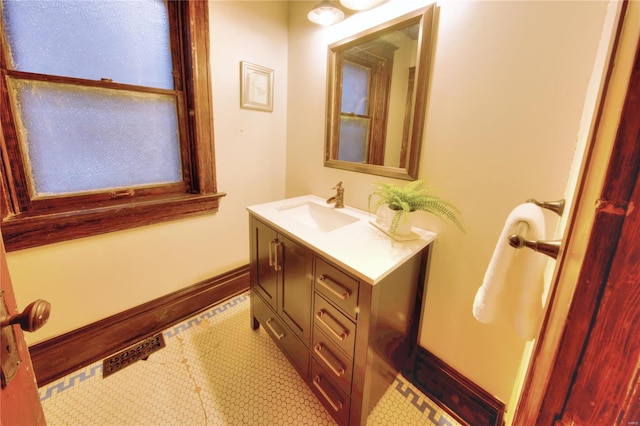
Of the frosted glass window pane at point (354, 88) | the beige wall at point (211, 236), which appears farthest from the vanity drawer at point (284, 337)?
the frosted glass window pane at point (354, 88)

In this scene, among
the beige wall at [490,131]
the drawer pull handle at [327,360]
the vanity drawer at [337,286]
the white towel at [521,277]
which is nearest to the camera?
the white towel at [521,277]

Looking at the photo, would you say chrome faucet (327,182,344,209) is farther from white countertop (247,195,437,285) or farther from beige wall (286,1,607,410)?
beige wall (286,1,607,410)

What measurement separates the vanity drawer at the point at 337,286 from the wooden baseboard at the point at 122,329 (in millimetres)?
1053

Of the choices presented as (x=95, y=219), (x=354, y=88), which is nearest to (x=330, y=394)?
(x=95, y=219)

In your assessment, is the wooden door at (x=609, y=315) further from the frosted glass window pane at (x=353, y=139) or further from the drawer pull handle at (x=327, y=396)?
the frosted glass window pane at (x=353, y=139)

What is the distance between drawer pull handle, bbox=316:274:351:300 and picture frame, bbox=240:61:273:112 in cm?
123

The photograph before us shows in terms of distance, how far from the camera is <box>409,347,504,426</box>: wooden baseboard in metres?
1.09

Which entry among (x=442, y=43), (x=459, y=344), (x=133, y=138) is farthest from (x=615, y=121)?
(x=133, y=138)

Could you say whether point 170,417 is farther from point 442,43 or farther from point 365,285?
point 442,43

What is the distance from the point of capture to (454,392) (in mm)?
1182

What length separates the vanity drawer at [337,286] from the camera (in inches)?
35.2

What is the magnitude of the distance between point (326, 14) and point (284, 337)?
65.1 inches

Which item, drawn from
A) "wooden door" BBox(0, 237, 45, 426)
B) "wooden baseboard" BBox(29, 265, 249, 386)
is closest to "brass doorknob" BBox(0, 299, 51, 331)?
"wooden door" BBox(0, 237, 45, 426)

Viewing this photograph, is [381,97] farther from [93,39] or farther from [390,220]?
[93,39]
